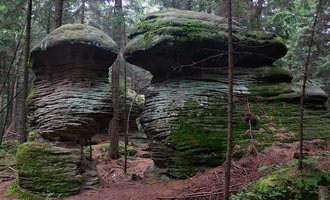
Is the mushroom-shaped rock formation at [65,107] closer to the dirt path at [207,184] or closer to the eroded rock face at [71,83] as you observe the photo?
the eroded rock face at [71,83]

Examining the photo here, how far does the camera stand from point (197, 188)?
7445 mm

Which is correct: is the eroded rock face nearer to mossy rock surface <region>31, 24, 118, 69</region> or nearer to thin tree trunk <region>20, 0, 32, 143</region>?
mossy rock surface <region>31, 24, 118, 69</region>

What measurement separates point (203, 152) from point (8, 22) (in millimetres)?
10948

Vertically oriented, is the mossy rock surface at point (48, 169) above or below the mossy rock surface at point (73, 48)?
below

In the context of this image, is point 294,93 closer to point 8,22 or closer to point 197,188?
point 197,188

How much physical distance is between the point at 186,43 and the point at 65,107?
4744mm

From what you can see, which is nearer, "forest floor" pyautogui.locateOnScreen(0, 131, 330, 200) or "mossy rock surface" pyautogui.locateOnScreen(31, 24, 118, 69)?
"forest floor" pyautogui.locateOnScreen(0, 131, 330, 200)

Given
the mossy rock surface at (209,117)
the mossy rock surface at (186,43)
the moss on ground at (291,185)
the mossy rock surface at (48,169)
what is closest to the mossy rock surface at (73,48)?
the mossy rock surface at (186,43)

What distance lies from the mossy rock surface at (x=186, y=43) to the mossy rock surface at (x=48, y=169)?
443 cm

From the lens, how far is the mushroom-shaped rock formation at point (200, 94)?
927cm

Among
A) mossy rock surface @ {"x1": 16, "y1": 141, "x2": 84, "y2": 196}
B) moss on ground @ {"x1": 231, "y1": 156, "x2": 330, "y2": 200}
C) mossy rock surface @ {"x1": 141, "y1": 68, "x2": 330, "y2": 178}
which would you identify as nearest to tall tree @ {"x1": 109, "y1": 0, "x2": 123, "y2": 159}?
mossy rock surface @ {"x1": 141, "y1": 68, "x2": 330, "y2": 178}

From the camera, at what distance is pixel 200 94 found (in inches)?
403

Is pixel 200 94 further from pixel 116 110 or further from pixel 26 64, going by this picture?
pixel 26 64

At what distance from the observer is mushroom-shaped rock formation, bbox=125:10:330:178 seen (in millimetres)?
9273
